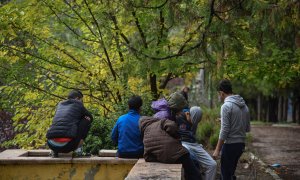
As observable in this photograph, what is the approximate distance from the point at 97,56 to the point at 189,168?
477cm

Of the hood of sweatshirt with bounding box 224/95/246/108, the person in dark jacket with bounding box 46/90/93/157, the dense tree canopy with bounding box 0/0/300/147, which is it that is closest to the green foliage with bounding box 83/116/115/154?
the dense tree canopy with bounding box 0/0/300/147

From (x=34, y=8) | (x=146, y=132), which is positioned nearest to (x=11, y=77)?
(x=34, y=8)

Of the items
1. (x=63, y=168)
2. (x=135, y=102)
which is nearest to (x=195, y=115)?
(x=135, y=102)

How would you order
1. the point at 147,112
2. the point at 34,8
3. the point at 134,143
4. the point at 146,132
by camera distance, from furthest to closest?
the point at 147,112 < the point at 34,8 < the point at 134,143 < the point at 146,132

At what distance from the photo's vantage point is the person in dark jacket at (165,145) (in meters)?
5.96

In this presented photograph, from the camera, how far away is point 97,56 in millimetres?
10219

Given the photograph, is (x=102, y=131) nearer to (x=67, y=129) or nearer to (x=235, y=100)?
(x=67, y=129)

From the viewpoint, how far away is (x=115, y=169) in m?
6.97

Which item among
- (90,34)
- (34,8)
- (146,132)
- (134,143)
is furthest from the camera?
(90,34)

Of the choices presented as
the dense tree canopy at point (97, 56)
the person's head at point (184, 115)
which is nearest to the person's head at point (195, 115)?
the person's head at point (184, 115)

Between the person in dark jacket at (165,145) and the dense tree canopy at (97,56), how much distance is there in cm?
232

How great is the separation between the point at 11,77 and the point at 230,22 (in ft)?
15.1

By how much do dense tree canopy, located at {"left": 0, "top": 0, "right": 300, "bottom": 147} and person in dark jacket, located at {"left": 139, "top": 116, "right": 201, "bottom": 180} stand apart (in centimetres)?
232

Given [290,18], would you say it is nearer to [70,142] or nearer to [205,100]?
[70,142]
